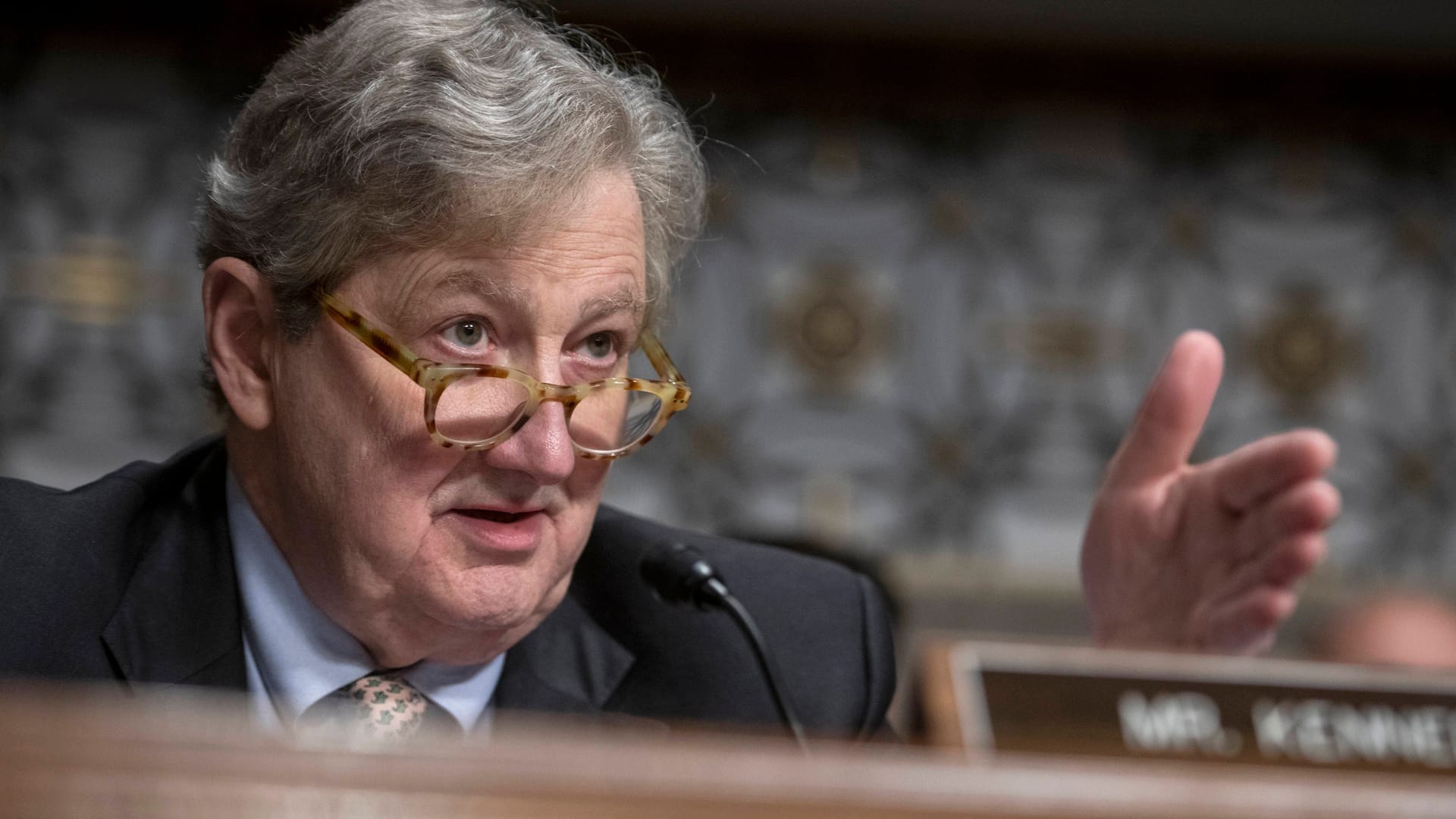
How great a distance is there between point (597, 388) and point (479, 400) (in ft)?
0.37

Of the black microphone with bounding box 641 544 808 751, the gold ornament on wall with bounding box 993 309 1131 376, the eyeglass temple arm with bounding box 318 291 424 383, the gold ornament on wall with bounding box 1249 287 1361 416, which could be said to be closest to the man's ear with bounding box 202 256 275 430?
the eyeglass temple arm with bounding box 318 291 424 383

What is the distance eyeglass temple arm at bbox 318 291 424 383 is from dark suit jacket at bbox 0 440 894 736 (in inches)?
13.1

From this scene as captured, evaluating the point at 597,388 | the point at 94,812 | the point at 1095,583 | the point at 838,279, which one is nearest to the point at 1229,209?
the point at 838,279

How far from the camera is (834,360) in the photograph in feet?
12.5

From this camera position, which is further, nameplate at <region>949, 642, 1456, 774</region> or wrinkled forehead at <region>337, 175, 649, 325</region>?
wrinkled forehead at <region>337, 175, 649, 325</region>

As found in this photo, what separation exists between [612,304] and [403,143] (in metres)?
0.25

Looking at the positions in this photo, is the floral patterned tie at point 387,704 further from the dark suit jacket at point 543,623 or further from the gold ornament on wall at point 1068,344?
the gold ornament on wall at point 1068,344

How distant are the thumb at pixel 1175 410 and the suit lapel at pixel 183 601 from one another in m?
0.96

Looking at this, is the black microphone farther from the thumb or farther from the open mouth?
the thumb

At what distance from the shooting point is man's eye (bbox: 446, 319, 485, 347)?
136cm

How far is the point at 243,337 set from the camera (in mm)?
1467

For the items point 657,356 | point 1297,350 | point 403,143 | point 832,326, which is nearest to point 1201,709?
point 657,356

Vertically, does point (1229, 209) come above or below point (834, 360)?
above

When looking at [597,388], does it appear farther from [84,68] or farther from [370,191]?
[84,68]
